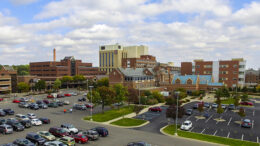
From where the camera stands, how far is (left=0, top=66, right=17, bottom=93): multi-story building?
309 ft

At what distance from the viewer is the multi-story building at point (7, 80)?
94275mm

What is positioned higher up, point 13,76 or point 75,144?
point 13,76

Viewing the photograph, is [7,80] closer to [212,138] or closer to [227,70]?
[212,138]

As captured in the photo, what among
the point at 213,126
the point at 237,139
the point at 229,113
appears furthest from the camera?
the point at 229,113

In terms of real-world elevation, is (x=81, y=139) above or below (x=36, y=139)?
below

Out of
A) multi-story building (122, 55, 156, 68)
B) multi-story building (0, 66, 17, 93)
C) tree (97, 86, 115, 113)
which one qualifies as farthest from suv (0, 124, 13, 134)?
multi-story building (122, 55, 156, 68)

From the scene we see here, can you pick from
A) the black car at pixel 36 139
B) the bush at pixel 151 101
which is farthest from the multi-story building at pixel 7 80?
the black car at pixel 36 139

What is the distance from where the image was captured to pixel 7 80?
96.9 meters

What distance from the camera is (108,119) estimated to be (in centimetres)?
4722

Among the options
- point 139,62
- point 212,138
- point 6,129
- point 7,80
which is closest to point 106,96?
point 6,129

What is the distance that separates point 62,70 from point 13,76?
3263cm

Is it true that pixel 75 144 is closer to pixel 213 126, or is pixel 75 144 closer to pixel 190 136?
pixel 190 136

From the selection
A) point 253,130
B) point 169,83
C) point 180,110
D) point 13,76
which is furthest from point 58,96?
point 253,130

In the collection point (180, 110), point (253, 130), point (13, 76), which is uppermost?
point (13, 76)
